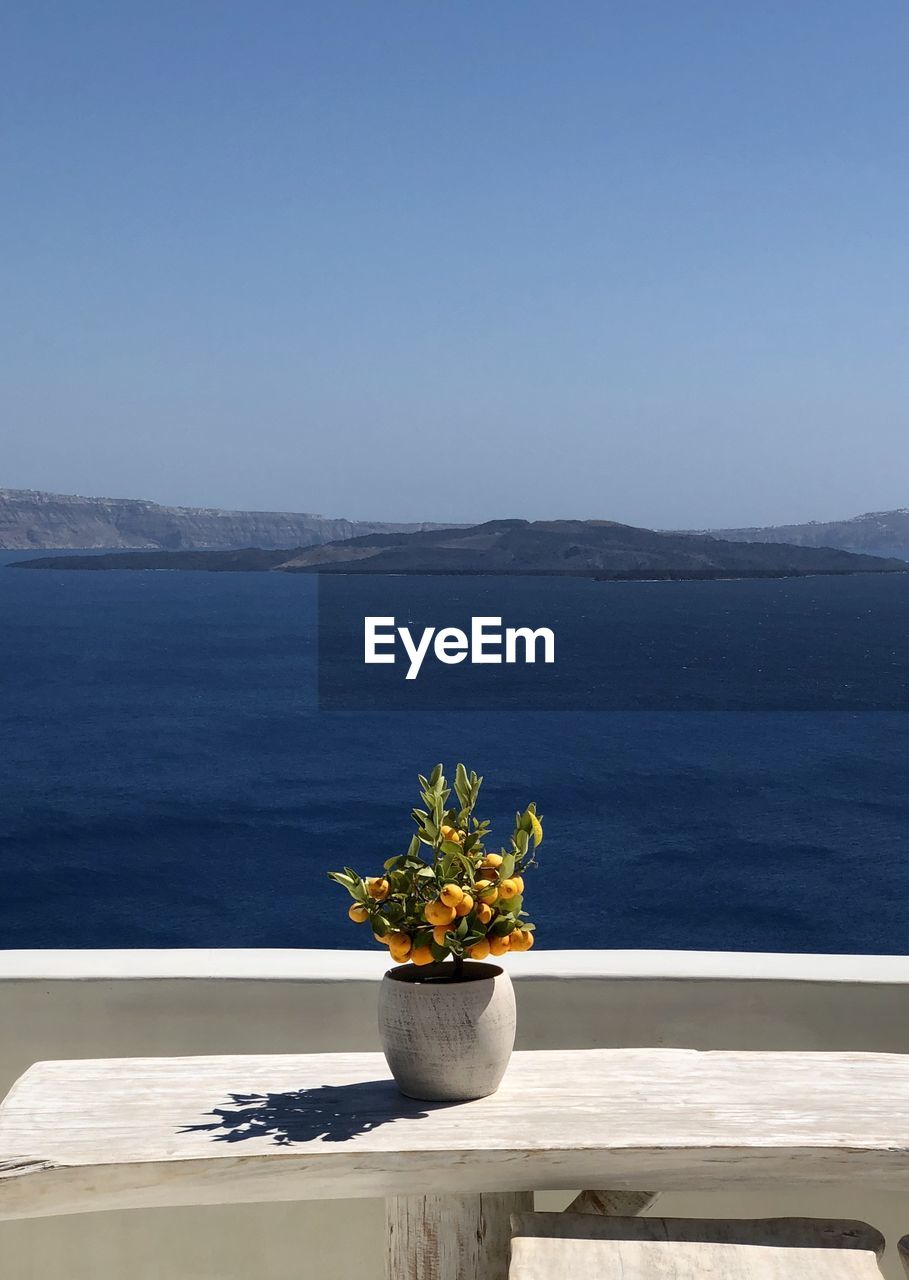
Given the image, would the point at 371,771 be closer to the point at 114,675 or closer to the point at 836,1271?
the point at 114,675

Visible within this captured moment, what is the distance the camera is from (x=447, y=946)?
59.8 inches

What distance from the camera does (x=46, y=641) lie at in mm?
76125

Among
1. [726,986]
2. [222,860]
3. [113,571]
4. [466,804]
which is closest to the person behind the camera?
[466,804]

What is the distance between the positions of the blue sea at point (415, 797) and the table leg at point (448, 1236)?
33.5 metres

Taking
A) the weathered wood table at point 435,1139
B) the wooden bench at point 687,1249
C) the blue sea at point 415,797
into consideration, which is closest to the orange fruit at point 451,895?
the weathered wood table at point 435,1139

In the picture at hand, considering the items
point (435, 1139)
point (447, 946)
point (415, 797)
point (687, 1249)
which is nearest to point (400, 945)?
point (447, 946)

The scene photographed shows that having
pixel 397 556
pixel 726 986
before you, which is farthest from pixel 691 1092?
pixel 397 556

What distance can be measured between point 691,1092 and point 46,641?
257 feet

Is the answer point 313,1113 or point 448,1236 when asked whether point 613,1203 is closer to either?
point 448,1236

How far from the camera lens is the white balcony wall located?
6.41 feet

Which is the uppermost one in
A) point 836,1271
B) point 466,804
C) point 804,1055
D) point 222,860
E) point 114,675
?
point 466,804

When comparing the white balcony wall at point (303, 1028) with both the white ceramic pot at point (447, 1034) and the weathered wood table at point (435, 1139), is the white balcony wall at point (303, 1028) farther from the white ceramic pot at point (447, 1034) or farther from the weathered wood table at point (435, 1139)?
the white ceramic pot at point (447, 1034)

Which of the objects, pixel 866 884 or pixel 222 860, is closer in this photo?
pixel 866 884

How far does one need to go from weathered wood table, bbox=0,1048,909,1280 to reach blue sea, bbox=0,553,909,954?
3345cm
